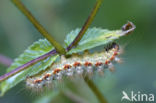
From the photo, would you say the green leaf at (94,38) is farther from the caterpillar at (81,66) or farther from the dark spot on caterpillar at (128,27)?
the caterpillar at (81,66)

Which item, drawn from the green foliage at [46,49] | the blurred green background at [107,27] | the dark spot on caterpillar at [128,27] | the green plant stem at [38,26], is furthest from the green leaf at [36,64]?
the blurred green background at [107,27]

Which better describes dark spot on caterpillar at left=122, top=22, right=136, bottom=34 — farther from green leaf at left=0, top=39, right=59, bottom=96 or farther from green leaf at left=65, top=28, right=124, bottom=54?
green leaf at left=0, top=39, right=59, bottom=96

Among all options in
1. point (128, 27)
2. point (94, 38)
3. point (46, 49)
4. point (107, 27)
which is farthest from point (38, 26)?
point (107, 27)

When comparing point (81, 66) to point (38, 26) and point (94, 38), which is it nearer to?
point (94, 38)

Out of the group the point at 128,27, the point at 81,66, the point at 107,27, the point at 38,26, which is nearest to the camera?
the point at 38,26

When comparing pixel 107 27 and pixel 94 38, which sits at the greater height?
pixel 107 27

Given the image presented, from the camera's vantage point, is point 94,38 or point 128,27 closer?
point 128,27

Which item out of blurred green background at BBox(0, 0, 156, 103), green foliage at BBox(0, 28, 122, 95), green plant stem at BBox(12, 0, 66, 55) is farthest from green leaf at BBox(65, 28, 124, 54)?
Result: blurred green background at BBox(0, 0, 156, 103)
